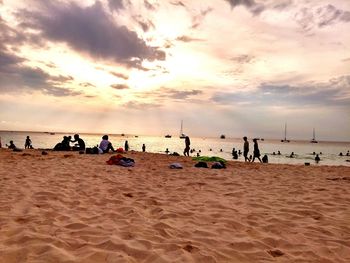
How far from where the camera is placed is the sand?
4.36 metres

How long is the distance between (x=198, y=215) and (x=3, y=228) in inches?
139

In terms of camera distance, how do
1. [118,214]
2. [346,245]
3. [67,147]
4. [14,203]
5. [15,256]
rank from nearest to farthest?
[15,256] → [346,245] → [118,214] → [14,203] → [67,147]

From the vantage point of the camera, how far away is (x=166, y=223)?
5777 mm

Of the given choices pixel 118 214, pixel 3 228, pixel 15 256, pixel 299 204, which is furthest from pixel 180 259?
pixel 299 204

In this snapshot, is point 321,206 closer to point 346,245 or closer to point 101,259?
point 346,245

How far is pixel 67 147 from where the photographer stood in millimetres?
25734

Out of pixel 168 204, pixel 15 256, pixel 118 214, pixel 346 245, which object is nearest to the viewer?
pixel 15 256

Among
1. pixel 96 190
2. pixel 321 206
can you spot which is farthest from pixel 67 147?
pixel 321 206

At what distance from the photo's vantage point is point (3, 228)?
5125 mm

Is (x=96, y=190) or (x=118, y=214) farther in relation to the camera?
(x=96, y=190)

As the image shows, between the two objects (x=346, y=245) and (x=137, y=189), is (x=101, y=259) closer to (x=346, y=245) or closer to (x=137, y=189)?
(x=346, y=245)

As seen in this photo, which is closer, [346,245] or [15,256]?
[15,256]

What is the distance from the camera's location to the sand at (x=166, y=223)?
4.36 metres

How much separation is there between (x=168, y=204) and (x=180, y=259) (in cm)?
325
